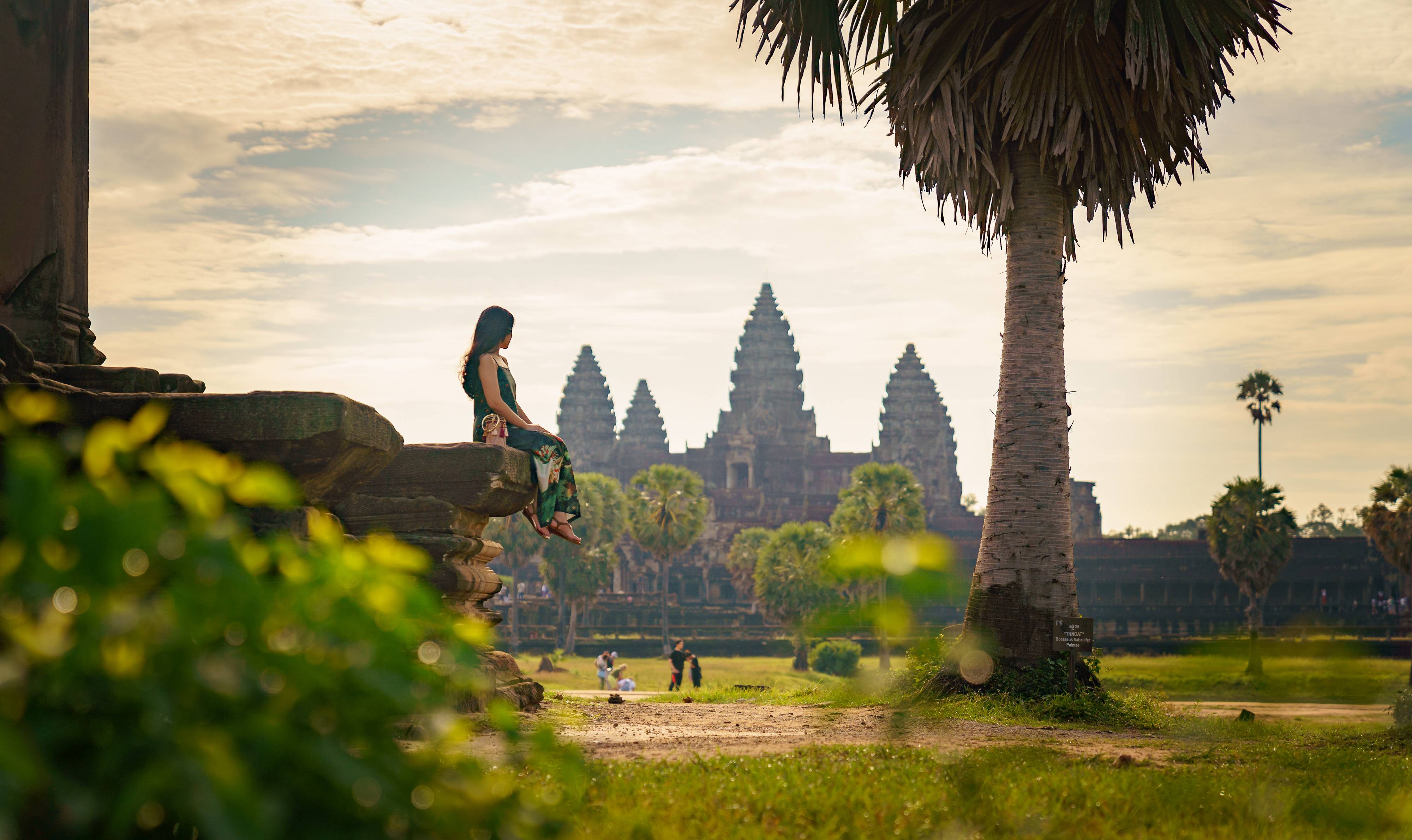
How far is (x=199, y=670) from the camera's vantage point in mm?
1697

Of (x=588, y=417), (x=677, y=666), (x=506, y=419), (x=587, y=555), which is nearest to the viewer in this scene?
(x=506, y=419)

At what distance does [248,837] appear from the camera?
1.50 meters

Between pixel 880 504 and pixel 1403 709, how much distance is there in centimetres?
4217

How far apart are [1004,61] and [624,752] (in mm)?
6761

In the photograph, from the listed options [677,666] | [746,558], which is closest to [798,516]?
[746,558]

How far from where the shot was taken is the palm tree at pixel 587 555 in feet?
190

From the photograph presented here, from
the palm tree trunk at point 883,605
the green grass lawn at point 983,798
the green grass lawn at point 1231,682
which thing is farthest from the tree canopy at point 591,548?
the palm tree trunk at point 883,605

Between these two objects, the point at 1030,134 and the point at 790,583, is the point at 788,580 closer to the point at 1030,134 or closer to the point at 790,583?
the point at 790,583

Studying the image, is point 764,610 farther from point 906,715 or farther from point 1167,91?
point 906,715

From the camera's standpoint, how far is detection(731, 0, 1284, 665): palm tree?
9.62m

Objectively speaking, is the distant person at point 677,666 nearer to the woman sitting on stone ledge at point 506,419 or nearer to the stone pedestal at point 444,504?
the woman sitting on stone ledge at point 506,419

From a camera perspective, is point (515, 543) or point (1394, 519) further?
point (515, 543)

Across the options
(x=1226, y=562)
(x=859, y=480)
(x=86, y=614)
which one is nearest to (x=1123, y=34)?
(x=86, y=614)

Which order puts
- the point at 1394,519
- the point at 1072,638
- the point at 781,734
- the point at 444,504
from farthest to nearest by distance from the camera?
the point at 1394,519 → the point at 1072,638 → the point at 444,504 → the point at 781,734
